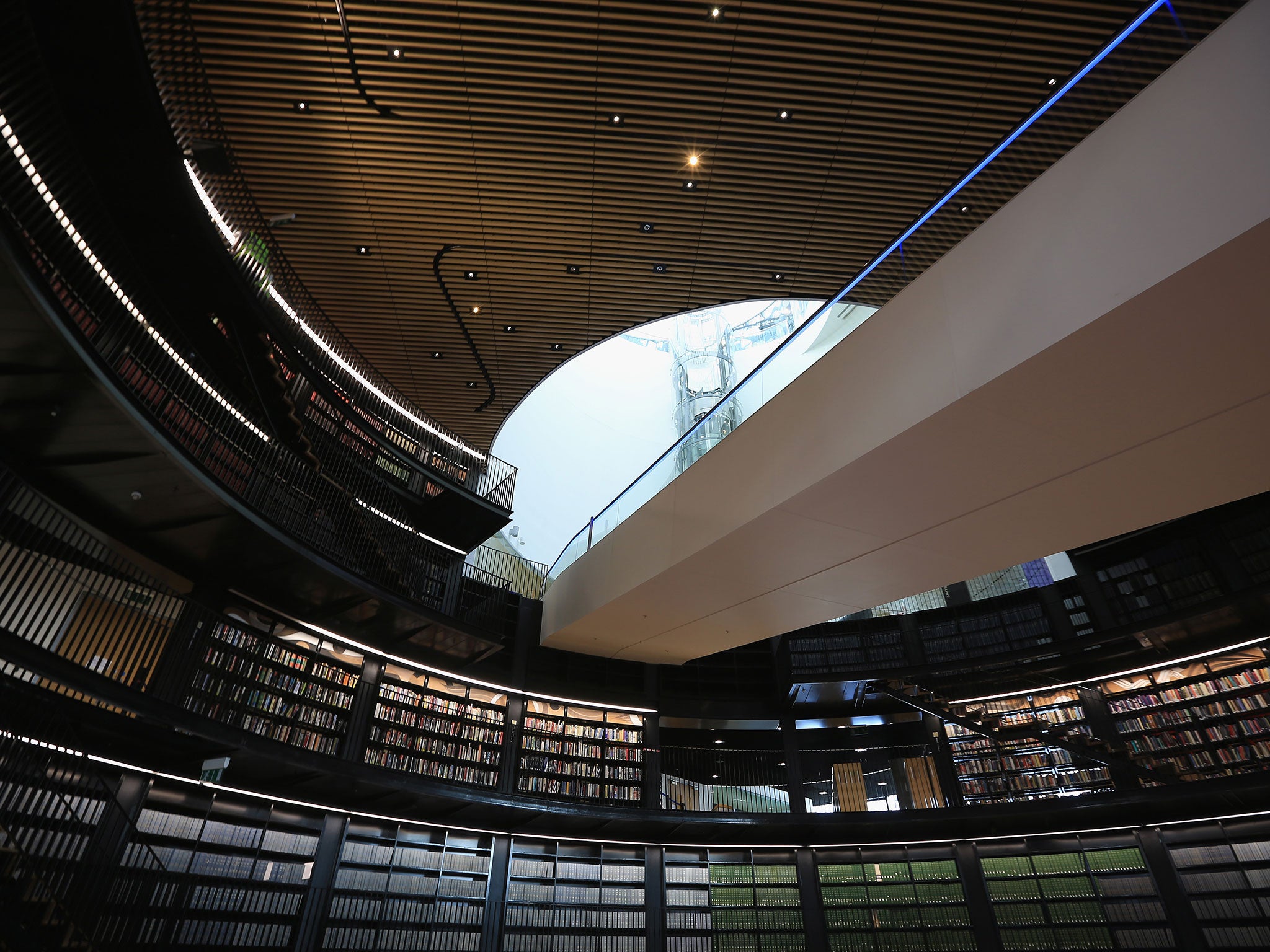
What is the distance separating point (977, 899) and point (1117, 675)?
3170 mm

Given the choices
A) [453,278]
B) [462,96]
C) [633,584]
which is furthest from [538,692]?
[462,96]

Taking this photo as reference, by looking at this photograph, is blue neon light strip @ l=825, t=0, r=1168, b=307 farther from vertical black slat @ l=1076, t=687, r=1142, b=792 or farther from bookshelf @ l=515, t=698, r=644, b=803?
vertical black slat @ l=1076, t=687, r=1142, b=792

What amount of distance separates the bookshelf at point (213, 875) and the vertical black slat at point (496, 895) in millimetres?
1936

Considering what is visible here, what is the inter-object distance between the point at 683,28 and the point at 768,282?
3.41 m

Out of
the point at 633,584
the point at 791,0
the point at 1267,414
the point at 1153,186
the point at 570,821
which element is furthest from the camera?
the point at 570,821

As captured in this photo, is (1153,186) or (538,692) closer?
(1153,186)

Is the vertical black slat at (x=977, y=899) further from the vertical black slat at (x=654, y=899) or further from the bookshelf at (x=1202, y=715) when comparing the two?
the vertical black slat at (x=654, y=899)

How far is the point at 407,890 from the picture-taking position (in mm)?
7270

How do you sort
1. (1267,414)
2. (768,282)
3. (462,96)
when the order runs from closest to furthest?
(1267,414)
(462,96)
(768,282)

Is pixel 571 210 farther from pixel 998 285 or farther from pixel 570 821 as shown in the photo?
pixel 570 821

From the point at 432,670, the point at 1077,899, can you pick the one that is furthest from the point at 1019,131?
the point at 1077,899

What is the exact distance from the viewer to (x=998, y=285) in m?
4.01

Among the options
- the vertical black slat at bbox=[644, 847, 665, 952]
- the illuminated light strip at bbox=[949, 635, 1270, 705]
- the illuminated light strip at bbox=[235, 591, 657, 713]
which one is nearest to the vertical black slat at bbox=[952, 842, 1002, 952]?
the illuminated light strip at bbox=[949, 635, 1270, 705]

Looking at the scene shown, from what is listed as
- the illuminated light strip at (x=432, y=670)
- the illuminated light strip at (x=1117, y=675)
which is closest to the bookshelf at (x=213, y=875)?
the illuminated light strip at (x=432, y=670)
